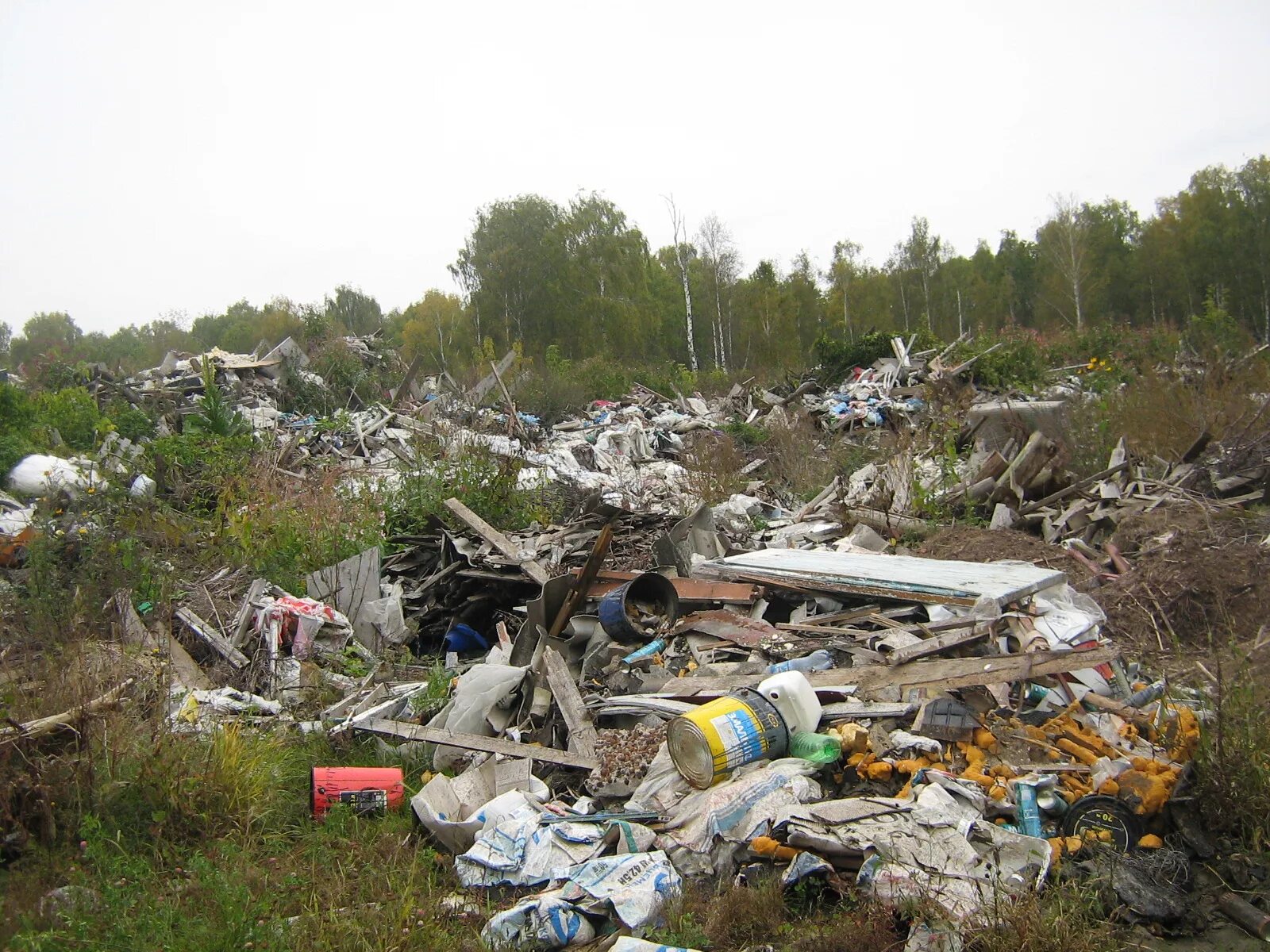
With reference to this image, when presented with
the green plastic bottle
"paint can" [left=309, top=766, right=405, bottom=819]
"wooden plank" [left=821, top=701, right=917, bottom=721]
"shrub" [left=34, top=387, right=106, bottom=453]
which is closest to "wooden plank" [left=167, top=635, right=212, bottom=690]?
"paint can" [left=309, top=766, right=405, bottom=819]

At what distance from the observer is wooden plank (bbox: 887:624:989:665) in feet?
16.0

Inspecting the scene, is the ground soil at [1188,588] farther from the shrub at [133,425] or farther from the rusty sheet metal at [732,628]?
the shrub at [133,425]

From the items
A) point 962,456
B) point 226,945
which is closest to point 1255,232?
point 962,456

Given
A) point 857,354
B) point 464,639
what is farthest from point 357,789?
point 857,354

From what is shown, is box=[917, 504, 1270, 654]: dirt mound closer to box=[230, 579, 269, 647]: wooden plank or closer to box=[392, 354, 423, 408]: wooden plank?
box=[230, 579, 269, 647]: wooden plank

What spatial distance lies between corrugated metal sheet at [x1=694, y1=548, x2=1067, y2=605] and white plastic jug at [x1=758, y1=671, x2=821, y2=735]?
1.86m

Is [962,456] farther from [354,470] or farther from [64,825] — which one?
[64,825]

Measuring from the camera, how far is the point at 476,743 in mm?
4883

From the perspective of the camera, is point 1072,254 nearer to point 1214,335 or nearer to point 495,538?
point 1214,335

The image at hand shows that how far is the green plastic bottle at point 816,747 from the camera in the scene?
403 cm

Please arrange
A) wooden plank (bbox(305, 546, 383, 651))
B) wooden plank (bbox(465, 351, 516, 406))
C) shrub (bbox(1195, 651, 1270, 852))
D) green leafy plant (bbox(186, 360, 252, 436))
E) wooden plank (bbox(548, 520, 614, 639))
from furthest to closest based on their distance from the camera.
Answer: wooden plank (bbox(465, 351, 516, 406)) < green leafy plant (bbox(186, 360, 252, 436)) < wooden plank (bbox(305, 546, 383, 651)) < wooden plank (bbox(548, 520, 614, 639)) < shrub (bbox(1195, 651, 1270, 852))

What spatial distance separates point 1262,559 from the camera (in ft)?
19.2

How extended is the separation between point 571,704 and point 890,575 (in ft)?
8.65

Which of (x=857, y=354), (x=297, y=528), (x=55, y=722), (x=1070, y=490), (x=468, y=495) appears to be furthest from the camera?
(x=857, y=354)
